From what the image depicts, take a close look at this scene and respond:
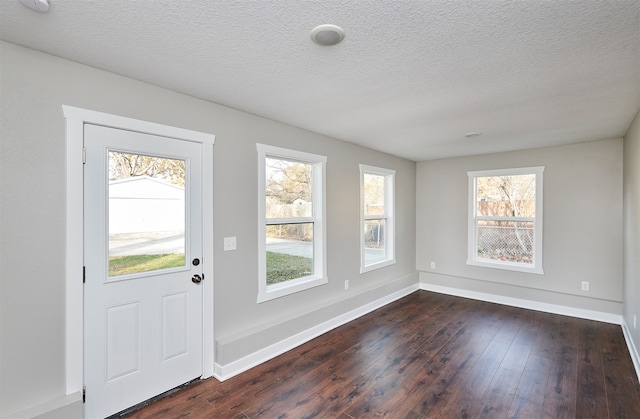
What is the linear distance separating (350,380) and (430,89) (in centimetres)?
253

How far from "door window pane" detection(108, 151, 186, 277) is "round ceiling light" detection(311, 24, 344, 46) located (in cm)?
154

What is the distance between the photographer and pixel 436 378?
2.70 meters

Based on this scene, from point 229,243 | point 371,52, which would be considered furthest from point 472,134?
point 229,243

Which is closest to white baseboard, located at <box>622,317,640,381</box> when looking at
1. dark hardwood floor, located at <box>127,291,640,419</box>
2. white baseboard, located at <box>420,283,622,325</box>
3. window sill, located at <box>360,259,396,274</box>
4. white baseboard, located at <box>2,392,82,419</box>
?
dark hardwood floor, located at <box>127,291,640,419</box>

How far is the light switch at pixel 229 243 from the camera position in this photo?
2.82 metres

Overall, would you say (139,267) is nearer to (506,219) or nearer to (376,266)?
(376,266)

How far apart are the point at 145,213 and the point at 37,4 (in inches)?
53.7

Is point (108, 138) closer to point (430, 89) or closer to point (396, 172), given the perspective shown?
point (430, 89)

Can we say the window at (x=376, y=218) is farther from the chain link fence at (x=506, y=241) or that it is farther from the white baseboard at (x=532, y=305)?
the chain link fence at (x=506, y=241)

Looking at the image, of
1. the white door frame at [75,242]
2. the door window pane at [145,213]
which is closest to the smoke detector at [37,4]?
the white door frame at [75,242]

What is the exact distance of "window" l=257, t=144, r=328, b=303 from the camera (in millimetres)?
3178

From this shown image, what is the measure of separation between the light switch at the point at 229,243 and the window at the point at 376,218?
7.00 ft

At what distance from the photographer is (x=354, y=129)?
11.7ft

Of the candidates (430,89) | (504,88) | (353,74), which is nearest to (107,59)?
(353,74)
